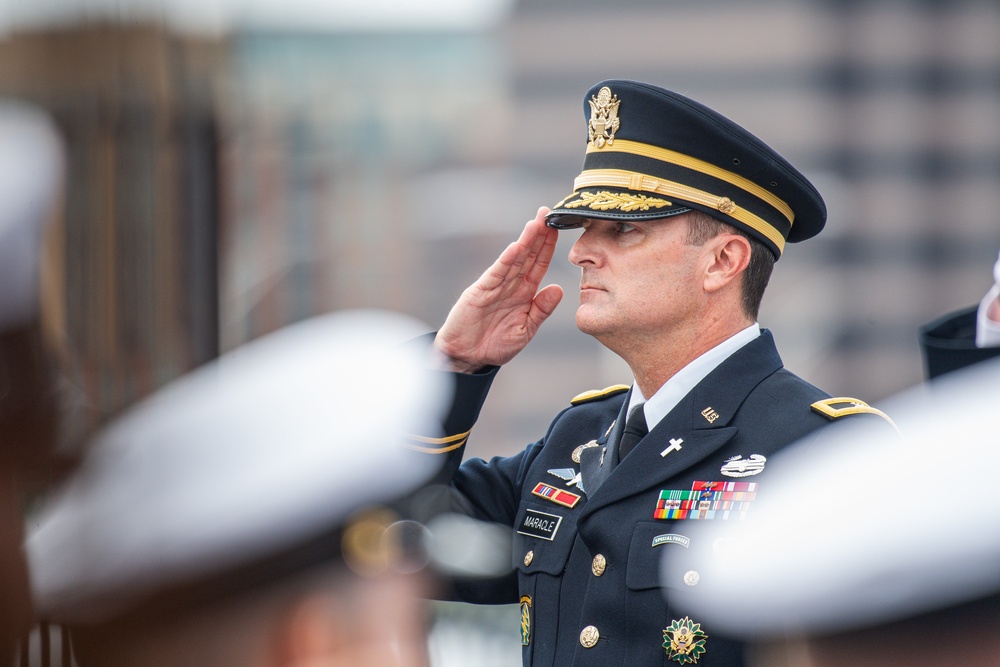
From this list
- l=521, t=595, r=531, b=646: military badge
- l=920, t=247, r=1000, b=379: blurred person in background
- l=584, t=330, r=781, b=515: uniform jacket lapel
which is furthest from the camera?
l=920, t=247, r=1000, b=379: blurred person in background

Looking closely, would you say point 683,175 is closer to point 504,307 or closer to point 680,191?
point 680,191

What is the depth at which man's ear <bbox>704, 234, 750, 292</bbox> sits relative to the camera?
2568 millimetres

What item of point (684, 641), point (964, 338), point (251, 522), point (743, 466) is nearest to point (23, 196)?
point (251, 522)

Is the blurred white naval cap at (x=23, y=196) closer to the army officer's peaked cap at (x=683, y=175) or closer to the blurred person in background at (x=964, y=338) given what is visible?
the army officer's peaked cap at (x=683, y=175)

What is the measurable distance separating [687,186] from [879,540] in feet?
6.54

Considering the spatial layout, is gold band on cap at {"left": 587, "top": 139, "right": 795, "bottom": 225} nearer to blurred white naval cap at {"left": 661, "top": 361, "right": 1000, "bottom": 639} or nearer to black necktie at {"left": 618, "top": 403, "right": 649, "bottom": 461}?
black necktie at {"left": 618, "top": 403, "right": 649, "bottom": 461}

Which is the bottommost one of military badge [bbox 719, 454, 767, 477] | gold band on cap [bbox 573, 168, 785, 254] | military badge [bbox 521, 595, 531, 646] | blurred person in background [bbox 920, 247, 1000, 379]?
military badge [bbox 521, 595, 531, 646]

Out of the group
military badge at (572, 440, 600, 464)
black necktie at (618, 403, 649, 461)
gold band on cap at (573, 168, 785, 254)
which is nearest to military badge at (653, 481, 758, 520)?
black necktie at (618, 403, 649, 461)

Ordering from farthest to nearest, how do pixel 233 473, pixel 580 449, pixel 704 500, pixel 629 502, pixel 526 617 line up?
pixel 580 449 < pixel 526 617 < pixel 629 502 < pixel 704 500 < pixel 233 473

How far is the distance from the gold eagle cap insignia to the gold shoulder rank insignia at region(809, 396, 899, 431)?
759 millimetres

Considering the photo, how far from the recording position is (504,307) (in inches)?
108

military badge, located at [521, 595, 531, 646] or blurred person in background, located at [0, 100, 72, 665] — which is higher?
blurred person in background, located at [0, 100, 72, 665]

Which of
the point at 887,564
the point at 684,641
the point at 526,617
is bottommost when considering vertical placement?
the point at 526,617

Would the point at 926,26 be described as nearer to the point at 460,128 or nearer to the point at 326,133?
the point at 460,128
